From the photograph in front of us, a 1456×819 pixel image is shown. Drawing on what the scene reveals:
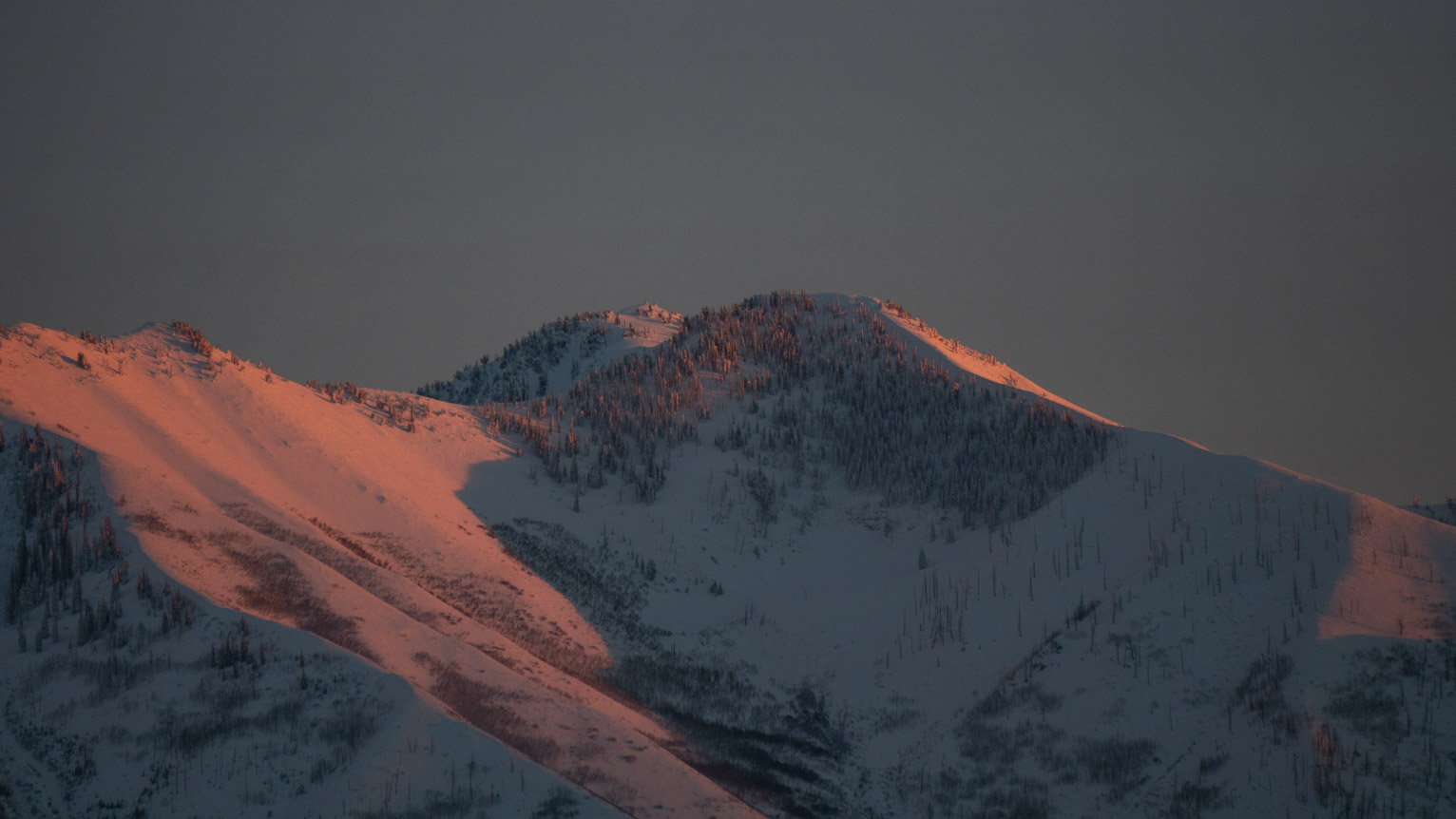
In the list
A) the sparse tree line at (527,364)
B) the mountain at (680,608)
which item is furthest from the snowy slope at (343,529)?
the sparse tree line at (527,364)

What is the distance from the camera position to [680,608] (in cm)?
5328

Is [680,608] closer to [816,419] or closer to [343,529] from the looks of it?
[343,529]

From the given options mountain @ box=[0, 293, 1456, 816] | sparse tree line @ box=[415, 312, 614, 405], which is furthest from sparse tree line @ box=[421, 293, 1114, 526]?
sparse tree line @ box=[415, 312, 614, 405]

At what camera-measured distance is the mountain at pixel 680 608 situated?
1281 inches

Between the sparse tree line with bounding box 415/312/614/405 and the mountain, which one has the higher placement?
the sparse tree line with bounding box 415/312/614/405

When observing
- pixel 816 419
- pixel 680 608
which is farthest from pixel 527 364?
pixel 680 608

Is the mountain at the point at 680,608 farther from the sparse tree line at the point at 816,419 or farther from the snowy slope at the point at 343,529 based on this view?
the sparse tree line at the point at 816,419

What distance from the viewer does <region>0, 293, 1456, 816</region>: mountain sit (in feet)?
107

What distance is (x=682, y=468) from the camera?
65750 mm

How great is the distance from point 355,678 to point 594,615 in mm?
16904

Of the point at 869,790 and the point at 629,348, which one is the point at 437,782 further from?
the point at 629,348

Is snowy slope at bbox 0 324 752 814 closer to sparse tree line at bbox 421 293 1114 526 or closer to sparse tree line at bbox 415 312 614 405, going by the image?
sparse tree line at bbox 421 293 1114 526

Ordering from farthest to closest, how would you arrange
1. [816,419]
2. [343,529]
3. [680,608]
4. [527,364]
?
[527,364], [816,419], [680,608], [343,529]

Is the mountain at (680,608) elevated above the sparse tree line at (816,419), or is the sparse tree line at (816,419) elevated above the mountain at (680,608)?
the sparse tree line at (816,419)
